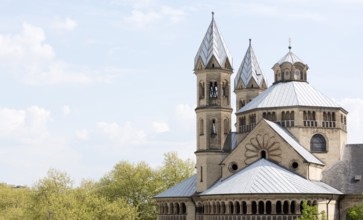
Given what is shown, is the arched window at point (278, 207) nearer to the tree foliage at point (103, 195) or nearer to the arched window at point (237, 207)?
the arched window at point (237, 207)

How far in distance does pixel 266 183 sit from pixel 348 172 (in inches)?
478

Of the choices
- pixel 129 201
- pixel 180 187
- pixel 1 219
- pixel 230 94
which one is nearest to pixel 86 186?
pixel 129 201

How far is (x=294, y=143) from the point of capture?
77000 millimetres

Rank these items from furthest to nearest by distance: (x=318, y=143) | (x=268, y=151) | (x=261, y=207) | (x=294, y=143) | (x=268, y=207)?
(x=318, y=143), (x=294, y=143), (x=268, y=151), (x=261, y=207), (x=268, y=207)

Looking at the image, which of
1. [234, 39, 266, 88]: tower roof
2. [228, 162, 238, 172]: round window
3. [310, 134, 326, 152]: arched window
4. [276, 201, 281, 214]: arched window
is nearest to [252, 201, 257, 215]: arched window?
[276, 201, 281, 214]: arched window

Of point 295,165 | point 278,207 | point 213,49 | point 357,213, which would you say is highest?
point 213,49

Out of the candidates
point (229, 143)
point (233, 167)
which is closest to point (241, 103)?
point (229, 143)

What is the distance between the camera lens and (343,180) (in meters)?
77.8

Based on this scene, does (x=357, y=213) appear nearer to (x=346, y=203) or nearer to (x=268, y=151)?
(x=346, y=203)

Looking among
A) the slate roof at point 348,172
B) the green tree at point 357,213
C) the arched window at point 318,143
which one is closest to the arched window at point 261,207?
the green tree at point 357,213

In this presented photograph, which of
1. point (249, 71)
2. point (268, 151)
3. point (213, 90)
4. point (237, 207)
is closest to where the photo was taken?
point (237, 207)

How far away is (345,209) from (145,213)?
132 feet

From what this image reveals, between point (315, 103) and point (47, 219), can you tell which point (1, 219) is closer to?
point (47, 219)

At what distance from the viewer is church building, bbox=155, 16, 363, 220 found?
70875mm
